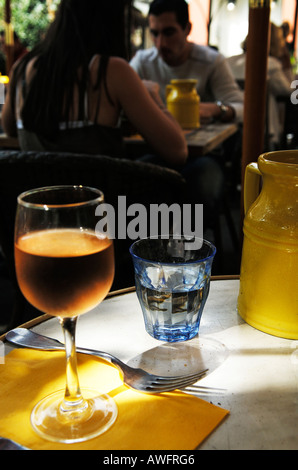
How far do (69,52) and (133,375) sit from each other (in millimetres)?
1419

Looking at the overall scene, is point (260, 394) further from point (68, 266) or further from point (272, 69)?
point (272, 69)

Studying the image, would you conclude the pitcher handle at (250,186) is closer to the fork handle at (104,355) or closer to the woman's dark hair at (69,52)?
the fork handle at (104,355)

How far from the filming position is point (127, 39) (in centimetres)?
187

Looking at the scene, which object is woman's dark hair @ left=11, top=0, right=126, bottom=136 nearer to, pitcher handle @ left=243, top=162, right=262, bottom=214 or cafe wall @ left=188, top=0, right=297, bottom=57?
pitcher handle @ left=243, top=162, right=262, bottom=214

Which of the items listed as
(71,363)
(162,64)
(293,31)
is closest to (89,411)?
(71,363)

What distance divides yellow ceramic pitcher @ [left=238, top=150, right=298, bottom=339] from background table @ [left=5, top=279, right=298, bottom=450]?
31 millimetres

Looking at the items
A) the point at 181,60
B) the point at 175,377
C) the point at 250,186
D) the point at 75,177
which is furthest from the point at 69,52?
the point at 181,60

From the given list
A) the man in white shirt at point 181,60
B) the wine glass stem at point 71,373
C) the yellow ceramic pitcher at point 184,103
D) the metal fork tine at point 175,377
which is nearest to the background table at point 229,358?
the metal fork tine at point 175,377

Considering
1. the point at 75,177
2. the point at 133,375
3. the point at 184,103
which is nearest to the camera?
the point at 133,375

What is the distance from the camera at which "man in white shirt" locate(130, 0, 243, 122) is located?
297cm

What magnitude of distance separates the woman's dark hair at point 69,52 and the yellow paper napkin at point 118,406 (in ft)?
4.17

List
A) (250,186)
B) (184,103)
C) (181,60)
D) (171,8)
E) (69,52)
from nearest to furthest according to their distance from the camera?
(250,186) → (69,52) → (184,103) → (171,8) → (181,60)

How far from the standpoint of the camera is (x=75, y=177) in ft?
4.14

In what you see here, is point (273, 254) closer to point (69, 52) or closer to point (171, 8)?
point (69, 52)
